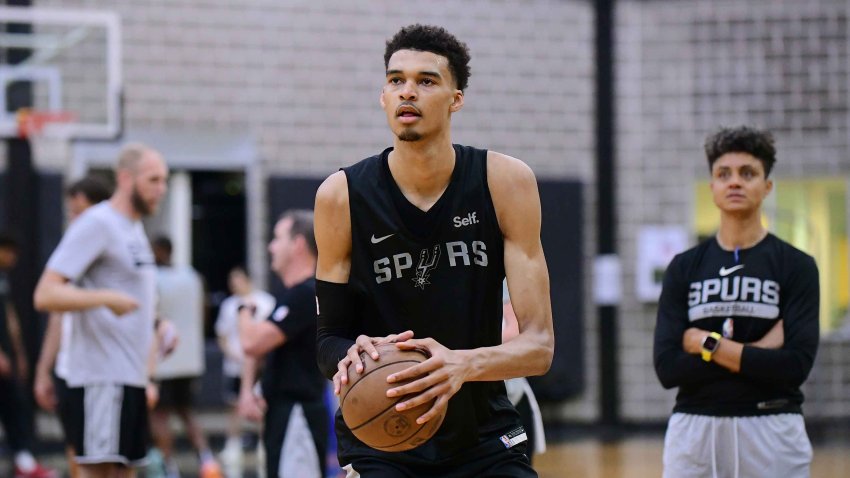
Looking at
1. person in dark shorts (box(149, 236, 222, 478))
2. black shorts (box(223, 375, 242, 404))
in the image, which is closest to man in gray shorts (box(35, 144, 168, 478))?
person in dark shorts (box(149, 236, 222, 478))

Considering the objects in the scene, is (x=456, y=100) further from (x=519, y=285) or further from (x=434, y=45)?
(x=519, y=285)

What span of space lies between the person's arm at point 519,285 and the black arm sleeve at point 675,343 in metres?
1.42

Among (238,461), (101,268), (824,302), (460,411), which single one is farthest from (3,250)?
(824,302)

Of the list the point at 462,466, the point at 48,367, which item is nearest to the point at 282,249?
the point at 48,367

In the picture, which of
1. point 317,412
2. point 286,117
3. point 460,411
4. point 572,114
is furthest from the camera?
point 572,114

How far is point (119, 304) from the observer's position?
19.6 ft

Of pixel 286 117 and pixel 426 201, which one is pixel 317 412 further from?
pixel 286 117

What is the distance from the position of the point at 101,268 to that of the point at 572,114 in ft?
30.3

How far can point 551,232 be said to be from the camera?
1448 cm

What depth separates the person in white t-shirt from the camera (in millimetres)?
11633

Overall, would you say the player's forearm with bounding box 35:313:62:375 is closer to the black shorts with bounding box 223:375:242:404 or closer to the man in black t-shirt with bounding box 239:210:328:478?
the man in black t-shirt with bounding box 239:210:328:478

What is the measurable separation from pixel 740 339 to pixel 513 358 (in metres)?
1.73

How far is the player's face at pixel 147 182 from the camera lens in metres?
6.34

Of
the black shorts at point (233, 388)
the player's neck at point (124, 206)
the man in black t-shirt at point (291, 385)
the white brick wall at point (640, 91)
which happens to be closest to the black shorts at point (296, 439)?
the man in black t-shirt at point (291, 385)
